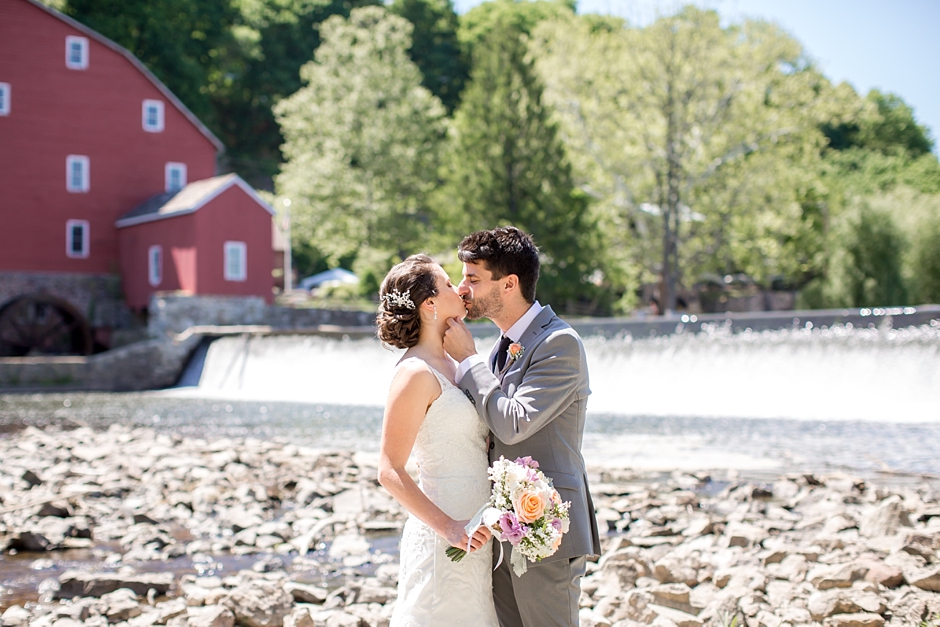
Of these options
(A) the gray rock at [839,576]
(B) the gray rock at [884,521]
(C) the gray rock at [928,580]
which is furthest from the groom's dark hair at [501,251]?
(B) the gray rock at [884,521]

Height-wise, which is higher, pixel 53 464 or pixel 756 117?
pixel 756 117

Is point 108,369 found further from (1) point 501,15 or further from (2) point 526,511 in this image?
(1) point 501,15

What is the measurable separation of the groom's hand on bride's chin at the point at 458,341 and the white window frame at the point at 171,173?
32.8 metres

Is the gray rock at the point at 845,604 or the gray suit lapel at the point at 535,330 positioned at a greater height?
the gray suit lapel at the point at 535,330

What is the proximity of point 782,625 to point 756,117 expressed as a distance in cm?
2912

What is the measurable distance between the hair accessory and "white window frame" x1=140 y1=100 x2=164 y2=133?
32940 millimetres

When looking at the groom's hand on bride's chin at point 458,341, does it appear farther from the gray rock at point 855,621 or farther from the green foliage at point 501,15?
the green foliage at point 501,15

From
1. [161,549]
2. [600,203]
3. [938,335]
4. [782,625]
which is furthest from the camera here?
[600,203]

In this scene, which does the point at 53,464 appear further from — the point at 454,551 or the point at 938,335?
the point at 938,335

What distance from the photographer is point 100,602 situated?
17.2ft

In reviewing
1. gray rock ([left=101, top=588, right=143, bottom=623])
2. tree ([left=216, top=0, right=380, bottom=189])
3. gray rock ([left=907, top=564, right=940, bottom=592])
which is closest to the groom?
gray rock ([left=907, top=564, right=940, bottom=592])

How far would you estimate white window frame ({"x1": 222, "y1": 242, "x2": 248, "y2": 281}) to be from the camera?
1200 inches

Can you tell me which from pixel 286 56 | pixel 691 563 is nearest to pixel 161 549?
pixel 691 563

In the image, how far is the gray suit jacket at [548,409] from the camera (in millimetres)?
2932
